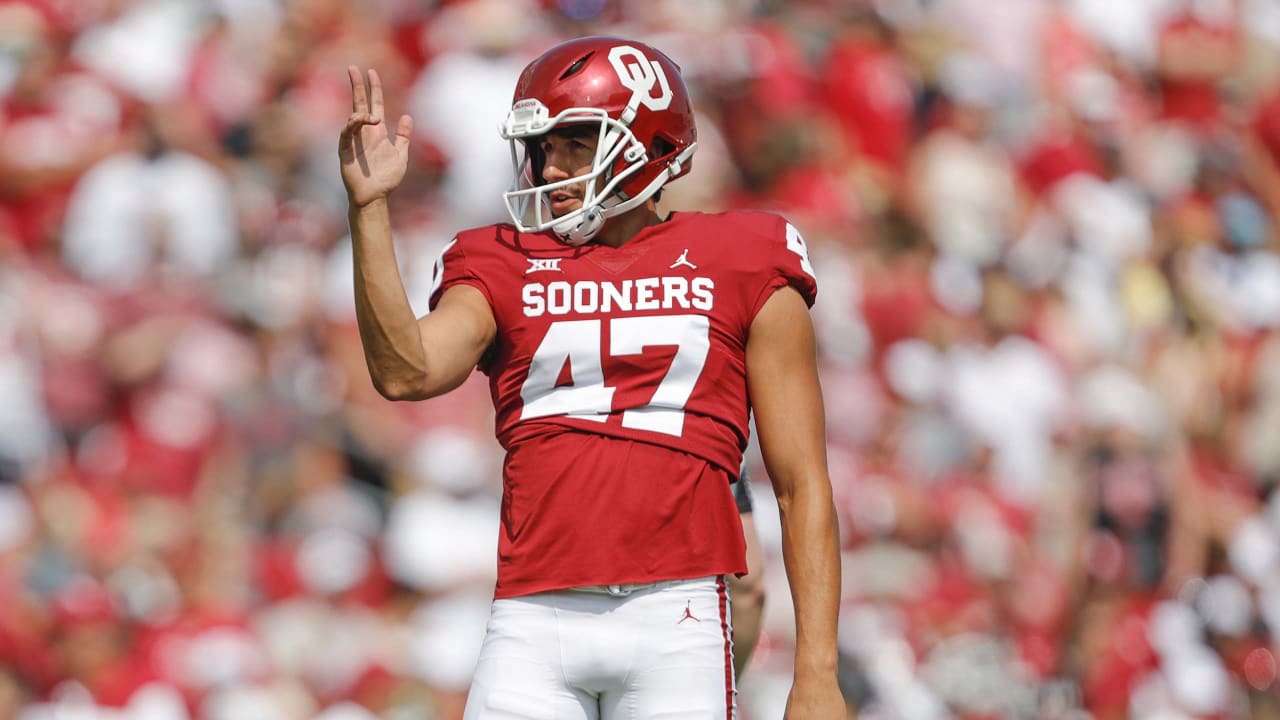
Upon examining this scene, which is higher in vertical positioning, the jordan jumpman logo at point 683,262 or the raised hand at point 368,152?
the raised hand at point 368,152

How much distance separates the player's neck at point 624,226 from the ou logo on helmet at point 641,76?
0.21 m

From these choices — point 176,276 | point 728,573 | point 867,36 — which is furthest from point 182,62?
point 728,573

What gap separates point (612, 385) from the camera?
10.3 feet

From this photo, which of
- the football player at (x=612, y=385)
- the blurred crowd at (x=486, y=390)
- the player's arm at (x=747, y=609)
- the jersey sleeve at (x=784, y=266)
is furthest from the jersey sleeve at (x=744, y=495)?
the blurred crowd at (x=486, y=390)

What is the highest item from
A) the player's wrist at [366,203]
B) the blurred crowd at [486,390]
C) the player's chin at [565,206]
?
the player's wrist at [366,203]

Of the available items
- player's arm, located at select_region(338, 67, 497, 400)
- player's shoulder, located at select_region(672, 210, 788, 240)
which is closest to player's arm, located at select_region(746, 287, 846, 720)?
player's shoulder, located at select_region(672, 210, 788, 240)

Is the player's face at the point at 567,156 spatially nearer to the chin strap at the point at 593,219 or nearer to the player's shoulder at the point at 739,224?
the chin strap at the point at 593,219

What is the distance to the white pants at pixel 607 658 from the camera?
304cm

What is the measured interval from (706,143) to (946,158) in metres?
1.24

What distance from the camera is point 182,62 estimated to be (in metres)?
6.79

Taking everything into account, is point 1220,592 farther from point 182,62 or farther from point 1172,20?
point 182,62

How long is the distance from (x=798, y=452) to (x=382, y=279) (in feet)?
2.75

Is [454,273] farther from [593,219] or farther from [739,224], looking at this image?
[739,224]

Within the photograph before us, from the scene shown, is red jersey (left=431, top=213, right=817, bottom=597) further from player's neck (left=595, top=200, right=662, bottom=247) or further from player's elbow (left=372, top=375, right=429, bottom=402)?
player's elbow (left=372, top=375, right=429, bottom=402)
